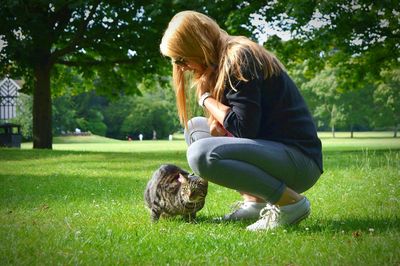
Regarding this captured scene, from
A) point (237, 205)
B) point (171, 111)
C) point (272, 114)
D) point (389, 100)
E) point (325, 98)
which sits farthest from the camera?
point (171, 111)

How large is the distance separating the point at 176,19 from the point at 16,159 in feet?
38.9

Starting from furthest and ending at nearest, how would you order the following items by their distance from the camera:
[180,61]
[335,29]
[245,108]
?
[335,29], [180,61], [245,108]

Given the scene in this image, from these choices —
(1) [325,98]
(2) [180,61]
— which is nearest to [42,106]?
(2) [180,61]

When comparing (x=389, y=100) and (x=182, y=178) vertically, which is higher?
(x=389, y=100)

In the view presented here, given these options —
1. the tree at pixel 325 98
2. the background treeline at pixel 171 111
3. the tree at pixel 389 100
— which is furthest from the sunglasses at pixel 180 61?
Answer: the tree at pixel 325 98

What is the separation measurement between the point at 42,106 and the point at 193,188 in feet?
56.6

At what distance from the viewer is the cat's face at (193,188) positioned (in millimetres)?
4363

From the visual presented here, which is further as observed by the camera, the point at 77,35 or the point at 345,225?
the point at 77,35

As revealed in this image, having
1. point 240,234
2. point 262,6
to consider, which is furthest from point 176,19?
point 262,6

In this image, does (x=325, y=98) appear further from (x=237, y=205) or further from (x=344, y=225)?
(x=344, y=225)

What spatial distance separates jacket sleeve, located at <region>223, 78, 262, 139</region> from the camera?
387cm

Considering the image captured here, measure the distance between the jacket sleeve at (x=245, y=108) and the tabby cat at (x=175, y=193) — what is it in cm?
64

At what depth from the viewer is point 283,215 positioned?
13.9ft

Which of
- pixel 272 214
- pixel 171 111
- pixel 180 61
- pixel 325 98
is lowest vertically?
pixel 272 214
